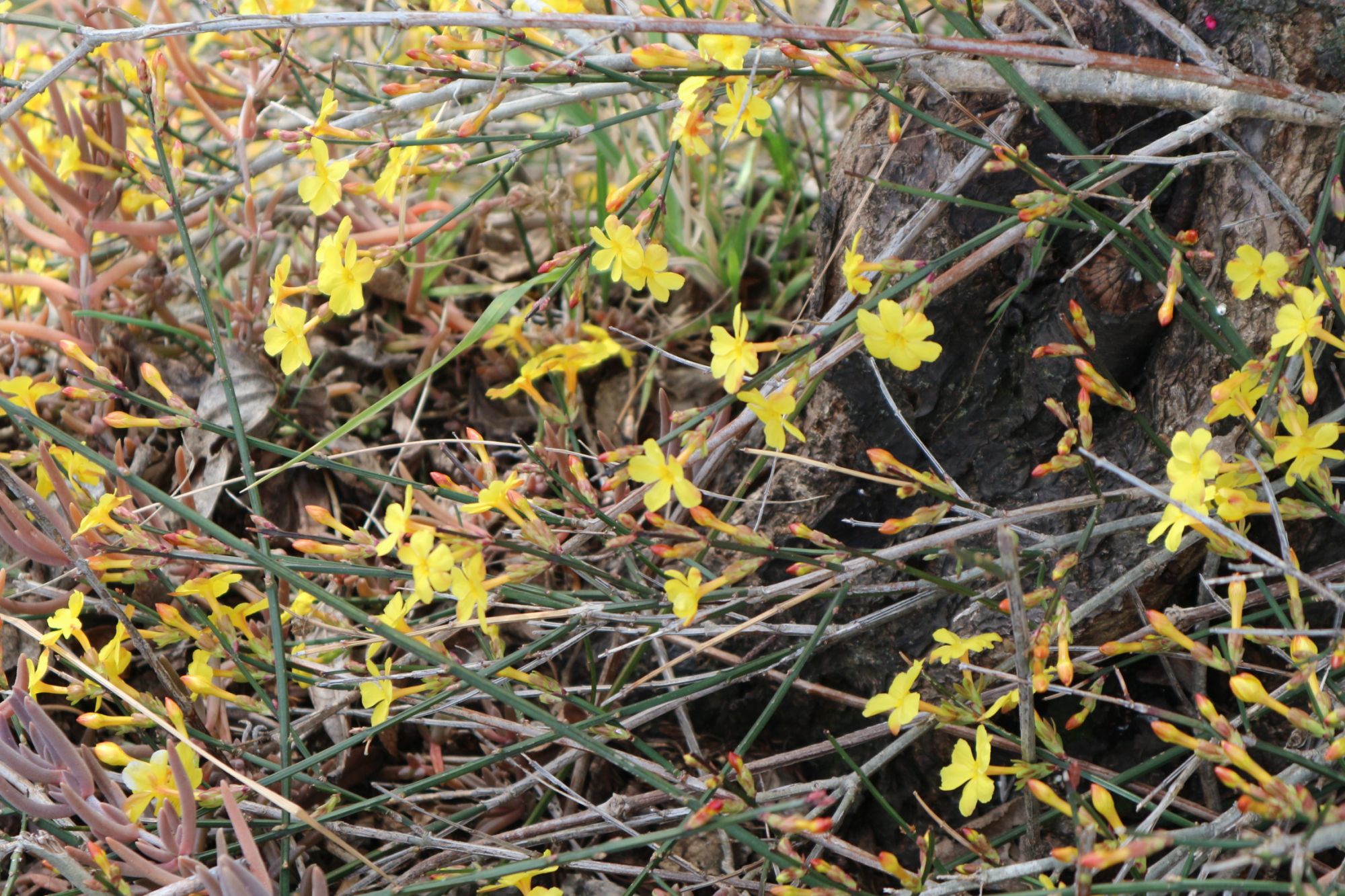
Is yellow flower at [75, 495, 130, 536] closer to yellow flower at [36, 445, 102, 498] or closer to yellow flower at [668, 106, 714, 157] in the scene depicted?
yellow flower at [36, 445, 102, 498]

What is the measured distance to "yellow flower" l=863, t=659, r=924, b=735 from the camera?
1.34 m

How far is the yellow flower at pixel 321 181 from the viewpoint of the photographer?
1.48 metres

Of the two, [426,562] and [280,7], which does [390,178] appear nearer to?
[426,562]

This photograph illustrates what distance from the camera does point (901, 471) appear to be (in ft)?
4.69

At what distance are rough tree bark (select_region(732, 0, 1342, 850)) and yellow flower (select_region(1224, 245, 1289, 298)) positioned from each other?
161mm

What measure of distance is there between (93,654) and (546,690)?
68 centimetres

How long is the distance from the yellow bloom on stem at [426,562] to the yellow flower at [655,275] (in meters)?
0.45

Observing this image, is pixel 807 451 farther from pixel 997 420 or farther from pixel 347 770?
pixel 347 770

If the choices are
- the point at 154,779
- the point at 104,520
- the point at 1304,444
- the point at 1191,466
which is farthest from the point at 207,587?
the point at 1304,444

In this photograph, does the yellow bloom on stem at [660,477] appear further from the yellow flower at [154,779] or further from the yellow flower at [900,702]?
the yellow flower at [154,779]

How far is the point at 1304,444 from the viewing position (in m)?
1.30

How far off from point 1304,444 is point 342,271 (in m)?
1.27

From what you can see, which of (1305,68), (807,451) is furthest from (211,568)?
(1305,68)

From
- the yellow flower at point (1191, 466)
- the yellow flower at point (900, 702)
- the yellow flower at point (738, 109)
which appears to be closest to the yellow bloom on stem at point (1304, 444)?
the yellow flower at point (1191, 466)
